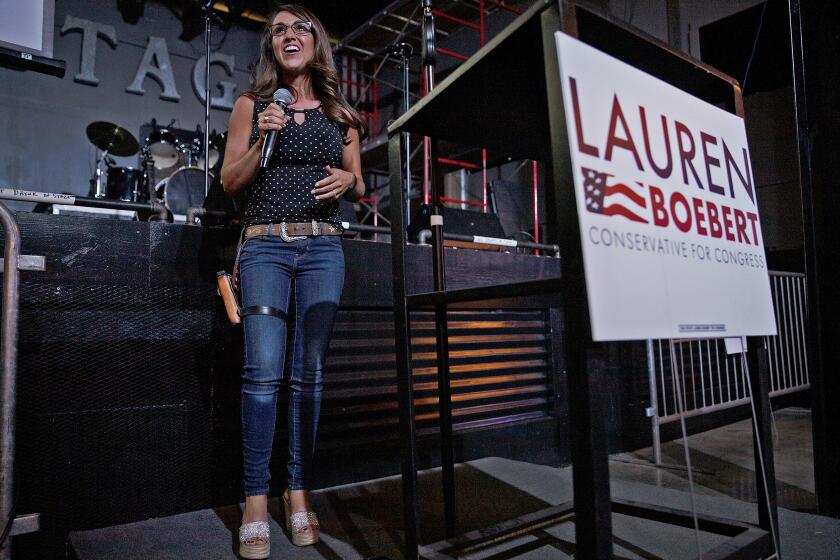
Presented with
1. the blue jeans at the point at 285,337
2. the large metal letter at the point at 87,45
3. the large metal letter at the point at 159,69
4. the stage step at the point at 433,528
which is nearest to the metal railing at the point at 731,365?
the stage step at the point at 433,528

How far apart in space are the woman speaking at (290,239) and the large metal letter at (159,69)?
6.76m

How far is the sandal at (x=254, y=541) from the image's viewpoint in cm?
148

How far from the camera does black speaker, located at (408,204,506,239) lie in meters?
3.57

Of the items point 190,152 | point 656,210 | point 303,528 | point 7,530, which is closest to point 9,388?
point 7,530

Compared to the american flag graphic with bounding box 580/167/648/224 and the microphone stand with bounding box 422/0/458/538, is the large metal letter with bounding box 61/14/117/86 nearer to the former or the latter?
the microphone stand with bounding box 422/0/458/538

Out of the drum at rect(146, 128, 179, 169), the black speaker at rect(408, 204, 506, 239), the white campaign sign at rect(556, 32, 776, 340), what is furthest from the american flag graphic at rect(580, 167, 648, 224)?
the drum at rect(146, 128, 179, 169)

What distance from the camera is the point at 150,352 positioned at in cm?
192

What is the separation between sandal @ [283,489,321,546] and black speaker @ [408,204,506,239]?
83.9 inches

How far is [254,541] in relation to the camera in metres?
1.49

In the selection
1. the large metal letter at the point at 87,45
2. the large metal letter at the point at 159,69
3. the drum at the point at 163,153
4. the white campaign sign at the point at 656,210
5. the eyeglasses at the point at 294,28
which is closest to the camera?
the white campaign sign at the point at 656,210

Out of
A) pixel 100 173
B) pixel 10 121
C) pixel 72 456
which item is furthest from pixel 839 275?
pixel 10 121

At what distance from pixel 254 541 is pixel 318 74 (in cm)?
145

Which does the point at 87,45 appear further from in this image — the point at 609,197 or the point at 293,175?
the point at 609,197

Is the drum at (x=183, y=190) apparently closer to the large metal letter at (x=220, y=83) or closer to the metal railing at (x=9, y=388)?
the large metal letter at (x=220, y=83)
